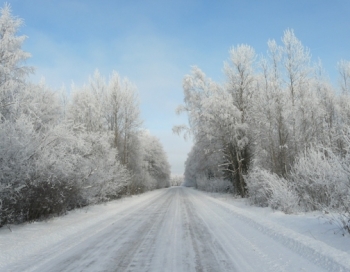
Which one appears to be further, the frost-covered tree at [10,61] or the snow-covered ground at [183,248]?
the frost-covered tree at [10,61]

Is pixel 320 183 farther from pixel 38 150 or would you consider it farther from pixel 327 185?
pixel 38 150

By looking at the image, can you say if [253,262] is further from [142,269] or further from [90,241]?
[90,241]

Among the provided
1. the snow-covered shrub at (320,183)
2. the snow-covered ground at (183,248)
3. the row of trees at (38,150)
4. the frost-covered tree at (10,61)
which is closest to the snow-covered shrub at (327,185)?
the snow-covered shrub at (320,183)

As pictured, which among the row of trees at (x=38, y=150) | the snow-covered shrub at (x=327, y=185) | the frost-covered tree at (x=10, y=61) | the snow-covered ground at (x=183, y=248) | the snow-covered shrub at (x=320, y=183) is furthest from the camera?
the frost-covered tree at (x=10, y=61)

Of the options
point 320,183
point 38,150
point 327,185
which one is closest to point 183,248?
point 327,185

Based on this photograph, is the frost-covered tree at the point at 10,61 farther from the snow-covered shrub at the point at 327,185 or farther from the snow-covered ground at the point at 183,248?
the snow-covered shrub at the point at 327,185

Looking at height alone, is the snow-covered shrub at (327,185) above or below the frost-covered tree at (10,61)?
below

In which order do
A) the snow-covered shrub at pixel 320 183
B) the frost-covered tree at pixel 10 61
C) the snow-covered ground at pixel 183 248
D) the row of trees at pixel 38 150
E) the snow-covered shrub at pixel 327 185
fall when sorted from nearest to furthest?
the snow-covered ground at pixel 183 248, the snow-covered shrub at pixel 327 185, the snow-covered shrub at pixel 320 183, the row of trees at pixel 38 150, the frost-covered tree at pixel 10 61

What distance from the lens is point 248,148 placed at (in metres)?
22.8

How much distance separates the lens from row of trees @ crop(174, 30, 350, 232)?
11.2m

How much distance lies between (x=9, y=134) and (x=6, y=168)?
122cm

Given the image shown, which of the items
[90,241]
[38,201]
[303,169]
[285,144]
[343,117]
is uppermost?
[343,117]

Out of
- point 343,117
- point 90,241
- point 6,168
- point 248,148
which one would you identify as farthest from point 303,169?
point 343,117

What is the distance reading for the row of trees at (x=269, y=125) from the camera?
36.8ft
